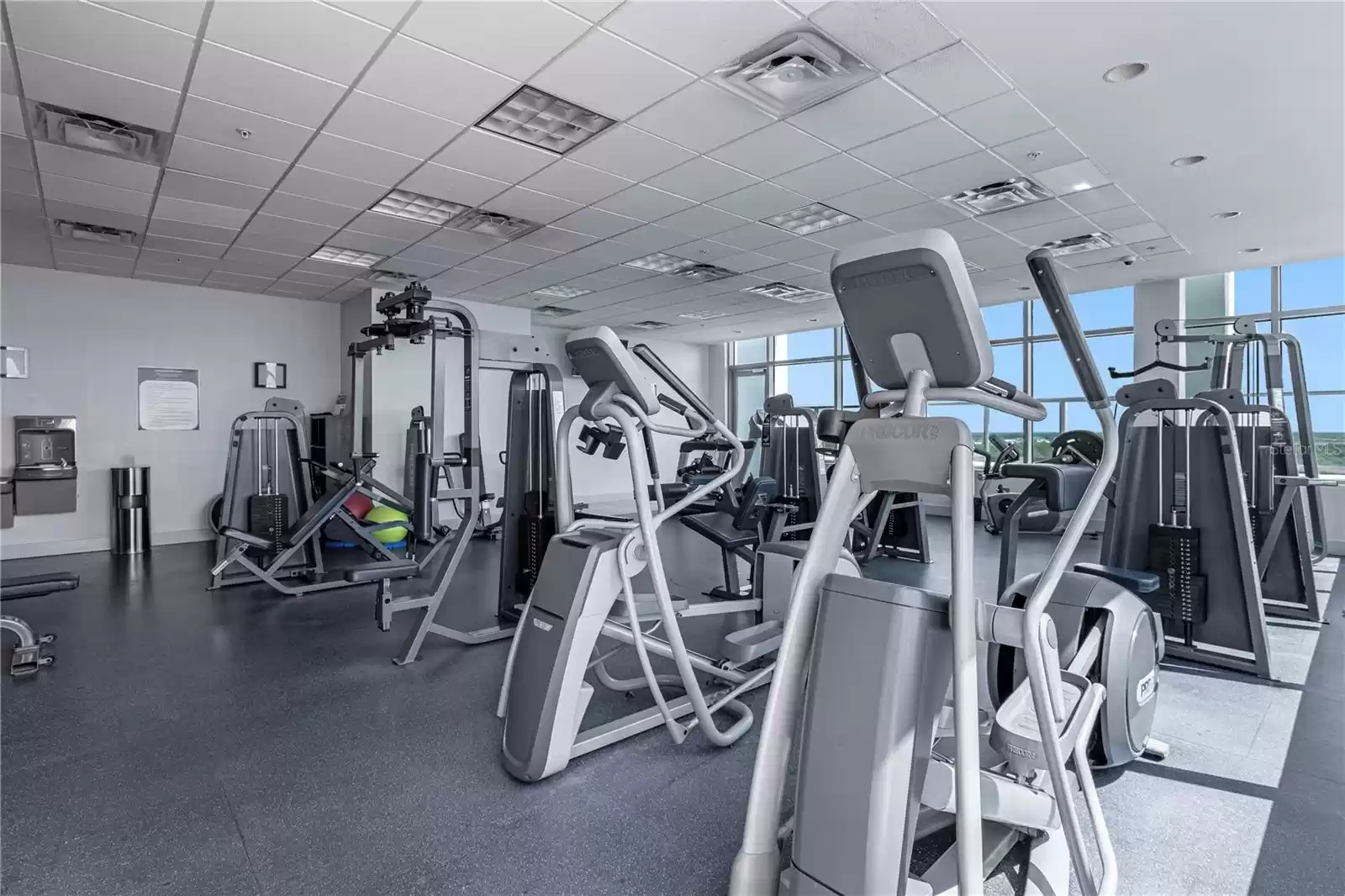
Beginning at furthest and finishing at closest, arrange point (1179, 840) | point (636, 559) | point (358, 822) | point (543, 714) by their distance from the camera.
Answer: point (636, 559), point (543, 714), point (358, 822), point (1179, 840)

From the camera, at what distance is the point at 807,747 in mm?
1438

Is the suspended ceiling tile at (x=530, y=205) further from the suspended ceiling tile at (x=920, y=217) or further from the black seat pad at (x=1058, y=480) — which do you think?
the black seat pad at (x=1058, y=480)

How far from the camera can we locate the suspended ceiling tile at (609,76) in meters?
2.98

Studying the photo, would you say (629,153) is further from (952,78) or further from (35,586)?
(35,586)

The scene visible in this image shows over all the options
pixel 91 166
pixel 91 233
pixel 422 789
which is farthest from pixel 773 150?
pixel 91 233

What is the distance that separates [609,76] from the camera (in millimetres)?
3201

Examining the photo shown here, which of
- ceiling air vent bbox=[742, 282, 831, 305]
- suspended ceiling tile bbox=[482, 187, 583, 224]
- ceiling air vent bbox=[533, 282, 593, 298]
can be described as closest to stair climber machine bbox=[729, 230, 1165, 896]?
suspended ceiling tile bbox=[482, 187, 583, 224]

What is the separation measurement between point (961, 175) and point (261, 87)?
399 centimetres

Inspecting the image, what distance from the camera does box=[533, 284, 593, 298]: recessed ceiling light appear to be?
25.4 feet

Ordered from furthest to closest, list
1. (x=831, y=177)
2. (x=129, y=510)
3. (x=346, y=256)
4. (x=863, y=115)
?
(x=129, y=510) < (x=346, y=256) < (x=831, y=177) < (x=863, y=115)

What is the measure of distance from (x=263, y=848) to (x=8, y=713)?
6.05 ft

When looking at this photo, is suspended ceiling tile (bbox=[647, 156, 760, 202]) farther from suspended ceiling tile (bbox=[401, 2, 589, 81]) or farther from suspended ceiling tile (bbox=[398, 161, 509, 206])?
suspended ceiling tile (bbox=[401, 2, 589, 81])

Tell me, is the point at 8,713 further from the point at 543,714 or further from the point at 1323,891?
the point at 1323,891

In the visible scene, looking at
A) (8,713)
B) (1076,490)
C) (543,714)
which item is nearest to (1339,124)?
(1076,490)
